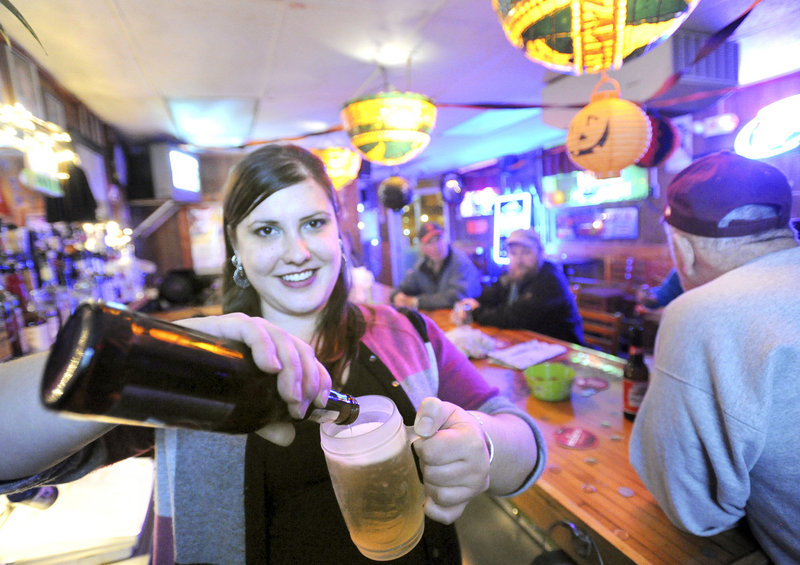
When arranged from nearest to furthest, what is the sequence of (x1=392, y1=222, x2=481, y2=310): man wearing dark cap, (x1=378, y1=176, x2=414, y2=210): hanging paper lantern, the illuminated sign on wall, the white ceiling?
1. the white ceiling
2. the illuminated sign on wall
3. (x1=392, y1=222, x2=481, y2=310): man wearing dark cap
4. (x1=378, y1=176, x2=414, y2=210): hanging paper lantern

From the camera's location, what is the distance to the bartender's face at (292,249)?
1093mm

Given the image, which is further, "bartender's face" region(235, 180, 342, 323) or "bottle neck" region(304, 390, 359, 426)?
"bartender's face" region(235, 180, 342, 323)

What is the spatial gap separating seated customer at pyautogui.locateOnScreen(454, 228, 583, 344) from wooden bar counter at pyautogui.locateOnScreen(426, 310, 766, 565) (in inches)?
58.4

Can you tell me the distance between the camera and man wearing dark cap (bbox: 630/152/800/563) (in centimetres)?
104

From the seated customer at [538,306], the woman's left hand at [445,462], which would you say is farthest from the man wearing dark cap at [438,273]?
the woman's left hand at [445,462]

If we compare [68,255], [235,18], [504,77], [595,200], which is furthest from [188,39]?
[595,200]

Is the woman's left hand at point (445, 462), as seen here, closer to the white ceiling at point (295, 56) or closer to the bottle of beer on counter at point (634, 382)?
the bottle of beer on counter at point (634, 382)

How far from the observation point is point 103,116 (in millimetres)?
4699

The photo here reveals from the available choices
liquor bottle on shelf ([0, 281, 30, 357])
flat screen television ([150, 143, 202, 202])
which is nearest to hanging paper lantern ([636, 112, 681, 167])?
liquor bottle on shelf ([0, 281, 30, 357])

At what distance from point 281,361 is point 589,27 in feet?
4.69

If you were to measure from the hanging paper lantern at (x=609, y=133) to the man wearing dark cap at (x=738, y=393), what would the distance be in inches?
40.4

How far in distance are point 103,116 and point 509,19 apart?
513 cm

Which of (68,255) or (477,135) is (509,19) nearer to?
(68,255)

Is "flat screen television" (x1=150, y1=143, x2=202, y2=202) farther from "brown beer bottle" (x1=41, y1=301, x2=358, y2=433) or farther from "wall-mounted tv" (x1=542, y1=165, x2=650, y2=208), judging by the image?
"brown beer bottle" (x1=41, y1=301, x2=358, y2=433)
